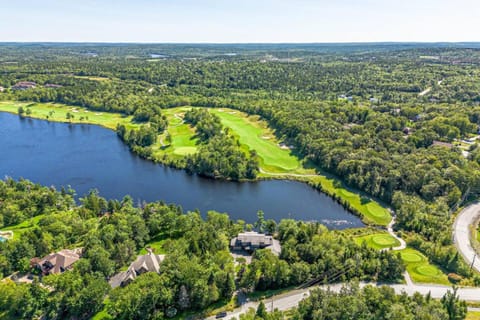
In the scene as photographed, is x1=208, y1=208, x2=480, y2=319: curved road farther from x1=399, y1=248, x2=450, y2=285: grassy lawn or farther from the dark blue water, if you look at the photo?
the dark blue water

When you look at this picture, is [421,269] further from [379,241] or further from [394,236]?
[394,236]

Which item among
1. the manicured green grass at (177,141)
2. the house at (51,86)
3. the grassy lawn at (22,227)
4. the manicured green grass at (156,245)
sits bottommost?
the manicured green grass at (156,245)

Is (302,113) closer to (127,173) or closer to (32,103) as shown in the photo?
(127,173)

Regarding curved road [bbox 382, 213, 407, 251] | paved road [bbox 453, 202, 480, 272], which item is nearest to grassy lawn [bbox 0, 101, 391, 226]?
curved road [bbox 382, 213, 407, 251]

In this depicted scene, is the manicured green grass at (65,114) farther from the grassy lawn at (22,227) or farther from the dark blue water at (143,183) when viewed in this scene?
the grassy lawn at (22,227)

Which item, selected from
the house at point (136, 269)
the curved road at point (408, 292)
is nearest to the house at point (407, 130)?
the curved road at point (408, 292)

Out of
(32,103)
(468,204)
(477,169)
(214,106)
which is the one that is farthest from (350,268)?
(32,103)
